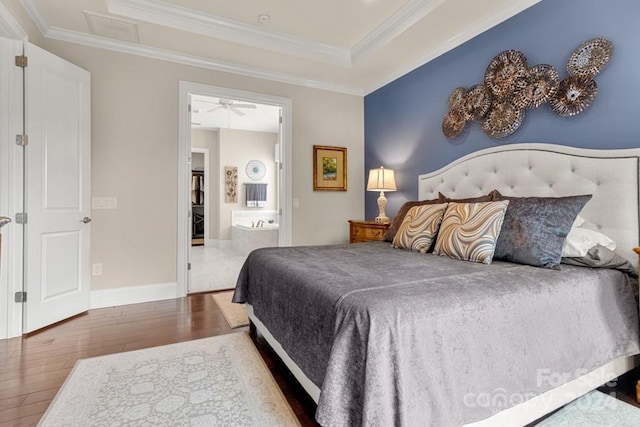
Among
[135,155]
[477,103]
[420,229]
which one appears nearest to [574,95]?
[477,103]

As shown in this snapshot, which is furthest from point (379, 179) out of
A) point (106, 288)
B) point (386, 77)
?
point (106, 288)

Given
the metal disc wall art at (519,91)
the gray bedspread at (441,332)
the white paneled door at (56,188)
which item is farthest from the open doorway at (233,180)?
the gray bedspread at (441,332)

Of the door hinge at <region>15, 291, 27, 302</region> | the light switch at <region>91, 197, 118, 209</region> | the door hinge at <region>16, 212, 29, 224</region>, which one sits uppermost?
the light switch at <region>91, 197, 118, 209</region>

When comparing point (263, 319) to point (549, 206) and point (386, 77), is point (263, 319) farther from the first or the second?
point (386, 77)

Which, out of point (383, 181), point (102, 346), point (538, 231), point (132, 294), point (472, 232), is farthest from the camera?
point (383, 181)

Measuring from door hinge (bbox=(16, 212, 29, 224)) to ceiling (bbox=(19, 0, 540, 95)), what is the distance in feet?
5.56

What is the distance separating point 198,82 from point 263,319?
9.49 feet

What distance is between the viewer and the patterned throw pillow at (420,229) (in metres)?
2.36

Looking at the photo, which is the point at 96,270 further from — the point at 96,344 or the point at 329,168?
the point at 329,168

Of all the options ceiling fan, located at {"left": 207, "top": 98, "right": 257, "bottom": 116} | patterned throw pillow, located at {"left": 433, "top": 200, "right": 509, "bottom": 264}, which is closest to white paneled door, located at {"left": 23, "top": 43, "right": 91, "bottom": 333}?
ceiling fan, located at {"left": 207, "top": 98, "right": 257, "bottom": 116}

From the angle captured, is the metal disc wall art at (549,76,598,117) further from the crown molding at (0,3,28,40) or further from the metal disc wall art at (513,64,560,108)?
the crown molding at (0,3,28,40)

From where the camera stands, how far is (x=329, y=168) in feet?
14.4

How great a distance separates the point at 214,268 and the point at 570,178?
15.6 feet

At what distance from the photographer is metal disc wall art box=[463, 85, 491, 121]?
2.78 metres
